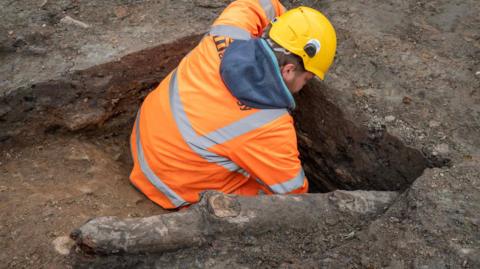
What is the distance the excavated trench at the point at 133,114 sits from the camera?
2975mm

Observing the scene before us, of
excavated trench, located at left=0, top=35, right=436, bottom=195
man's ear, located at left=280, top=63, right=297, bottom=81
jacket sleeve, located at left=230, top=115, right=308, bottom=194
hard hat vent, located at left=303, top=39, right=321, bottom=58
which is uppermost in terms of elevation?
hard hat vent, located at left=303, top=39, right=321, bottom=58

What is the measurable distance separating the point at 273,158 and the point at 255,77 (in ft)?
1.42

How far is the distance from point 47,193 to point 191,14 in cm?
182

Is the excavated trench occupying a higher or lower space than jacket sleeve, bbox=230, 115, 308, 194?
lower

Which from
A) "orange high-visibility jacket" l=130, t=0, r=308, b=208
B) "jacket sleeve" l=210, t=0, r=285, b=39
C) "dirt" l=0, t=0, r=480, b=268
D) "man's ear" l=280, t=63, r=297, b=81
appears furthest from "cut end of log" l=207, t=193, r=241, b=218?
"jacket sleeve" l=210, t=0, r=285, b=39

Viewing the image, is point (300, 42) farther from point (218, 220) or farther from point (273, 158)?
point (218, 220)

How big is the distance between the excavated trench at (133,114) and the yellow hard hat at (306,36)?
1.81ft

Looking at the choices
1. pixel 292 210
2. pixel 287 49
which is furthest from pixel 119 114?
pixel 292 210

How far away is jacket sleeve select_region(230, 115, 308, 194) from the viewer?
2586 mm

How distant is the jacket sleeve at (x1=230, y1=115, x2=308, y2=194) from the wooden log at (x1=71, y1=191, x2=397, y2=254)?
0.95 ft

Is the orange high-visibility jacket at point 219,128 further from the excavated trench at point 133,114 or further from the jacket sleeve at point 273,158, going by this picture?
the excavated trench at point 133,114

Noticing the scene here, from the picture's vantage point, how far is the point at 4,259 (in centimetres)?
223

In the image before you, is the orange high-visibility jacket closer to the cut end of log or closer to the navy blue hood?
the navy blue hood

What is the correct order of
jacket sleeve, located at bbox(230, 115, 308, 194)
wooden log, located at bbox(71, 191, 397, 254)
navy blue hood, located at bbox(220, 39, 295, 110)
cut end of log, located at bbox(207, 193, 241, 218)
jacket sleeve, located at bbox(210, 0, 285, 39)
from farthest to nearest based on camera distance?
jacket sleeve, located at bbox(210, 0, 285, 39)
jacket sleeve, located at bbox(230, 115, 308, 194)
navy blue hood, located at bbox(220, 39, 295, 110)
cut end of log, located at bbox(207, 193, 241, 218)
wooden log, located at bbox(71, 191, 397, 254)
